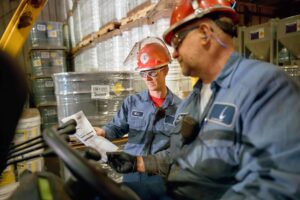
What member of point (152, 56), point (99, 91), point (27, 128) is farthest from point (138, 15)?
point (27, 128)

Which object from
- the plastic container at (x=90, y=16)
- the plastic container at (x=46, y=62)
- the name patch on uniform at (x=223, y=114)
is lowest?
the name patch on uniform at (x=223, y=114)

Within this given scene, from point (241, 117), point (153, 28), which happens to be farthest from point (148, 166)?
point (153, 28)

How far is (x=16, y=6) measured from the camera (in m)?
7.69

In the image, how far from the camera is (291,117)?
0.93 m

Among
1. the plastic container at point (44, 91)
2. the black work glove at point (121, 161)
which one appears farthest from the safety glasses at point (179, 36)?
the plastic container at point (44, 91)

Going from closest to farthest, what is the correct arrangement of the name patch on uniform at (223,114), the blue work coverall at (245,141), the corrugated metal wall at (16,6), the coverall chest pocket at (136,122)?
the blue work coverall at (245,141)
the name patch on uniform at (223,114)
the coverall chest pocket at (136,122)
the corrugated metal wall at (16,6)

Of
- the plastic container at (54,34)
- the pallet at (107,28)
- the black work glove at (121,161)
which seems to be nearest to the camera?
the black work glove at (121,161)

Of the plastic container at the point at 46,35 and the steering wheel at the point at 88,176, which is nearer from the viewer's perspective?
the steering wheel at the point at 88,176

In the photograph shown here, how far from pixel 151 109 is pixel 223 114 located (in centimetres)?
135

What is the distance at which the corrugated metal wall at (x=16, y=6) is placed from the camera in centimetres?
750

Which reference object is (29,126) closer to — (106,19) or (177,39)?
(106,19)

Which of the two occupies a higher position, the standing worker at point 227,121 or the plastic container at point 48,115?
the standing worker at point 227,121

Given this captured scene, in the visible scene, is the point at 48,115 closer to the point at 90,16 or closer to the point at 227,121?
the point at 90,16

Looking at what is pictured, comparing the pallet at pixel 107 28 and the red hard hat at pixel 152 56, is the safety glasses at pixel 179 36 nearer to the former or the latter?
the red hard hat at pixel 152 56
